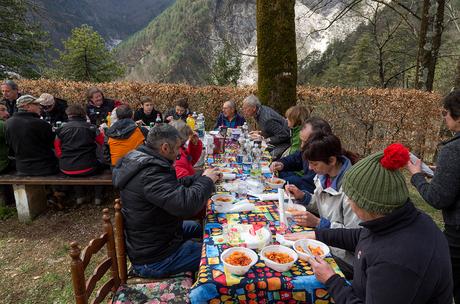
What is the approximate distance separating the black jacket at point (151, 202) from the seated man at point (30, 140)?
282 centimetres

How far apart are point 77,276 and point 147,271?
709 millimetres

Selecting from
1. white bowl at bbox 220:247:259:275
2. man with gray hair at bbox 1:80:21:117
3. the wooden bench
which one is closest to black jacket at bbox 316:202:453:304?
white bowl at bbox 220:247:259:275

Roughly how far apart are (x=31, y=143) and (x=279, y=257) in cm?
425

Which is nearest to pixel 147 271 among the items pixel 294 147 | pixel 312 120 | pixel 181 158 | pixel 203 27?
pixel 181 158

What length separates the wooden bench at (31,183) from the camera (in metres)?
4.58

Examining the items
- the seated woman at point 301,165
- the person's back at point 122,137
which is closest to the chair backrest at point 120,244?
the seated woman at point 301,165

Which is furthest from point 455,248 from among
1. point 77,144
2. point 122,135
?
point 77,144

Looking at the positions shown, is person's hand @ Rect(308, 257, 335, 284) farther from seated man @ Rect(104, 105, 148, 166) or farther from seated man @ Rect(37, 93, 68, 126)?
seated man @ Rect(37, 93, 68, 126)

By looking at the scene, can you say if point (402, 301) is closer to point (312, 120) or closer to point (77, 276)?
point (77, 276)

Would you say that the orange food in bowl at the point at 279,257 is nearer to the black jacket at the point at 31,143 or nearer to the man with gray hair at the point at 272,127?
the man with gray hair at the point at 272,127

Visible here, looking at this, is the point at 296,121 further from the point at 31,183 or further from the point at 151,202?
the point at 31,183

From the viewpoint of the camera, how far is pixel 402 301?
1.29 m

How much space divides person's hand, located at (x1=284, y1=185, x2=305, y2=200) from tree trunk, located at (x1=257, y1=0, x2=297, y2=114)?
333 cm

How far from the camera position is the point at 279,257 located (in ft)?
6.23
